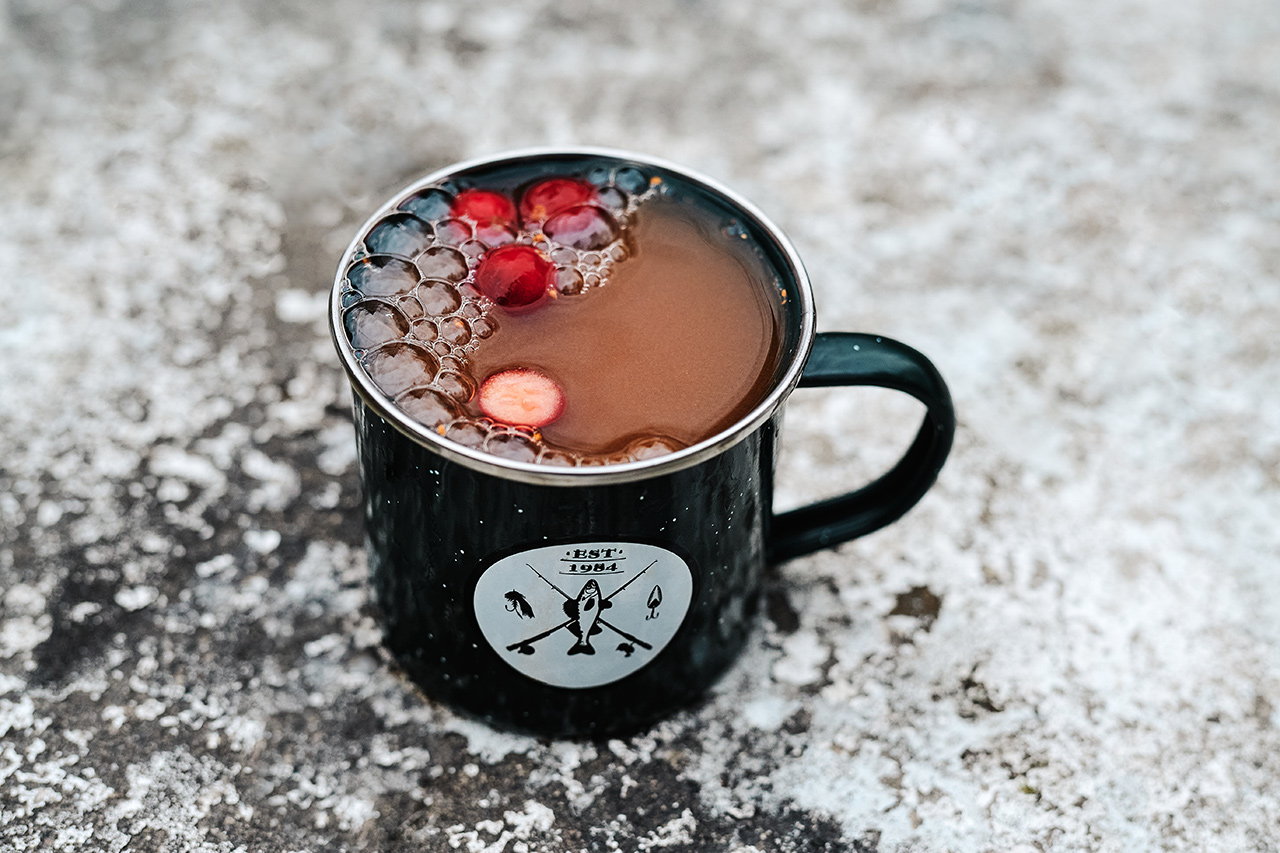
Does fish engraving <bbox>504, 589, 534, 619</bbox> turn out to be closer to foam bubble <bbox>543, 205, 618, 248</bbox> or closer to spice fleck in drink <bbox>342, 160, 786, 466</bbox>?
spice fleck in drink <bbox>342, 160, 786, 466</bbox>

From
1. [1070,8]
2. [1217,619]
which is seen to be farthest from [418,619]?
[1070,8]

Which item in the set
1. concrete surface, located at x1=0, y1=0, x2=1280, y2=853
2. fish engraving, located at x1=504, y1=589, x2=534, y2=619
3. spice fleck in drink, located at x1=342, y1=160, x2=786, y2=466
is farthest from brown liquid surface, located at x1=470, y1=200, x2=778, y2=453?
concrete surface, located at x1=0, y1=0, x2=1280, y2=853

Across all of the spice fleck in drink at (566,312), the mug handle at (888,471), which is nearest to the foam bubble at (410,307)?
the spice fleck in drink at (566,312)

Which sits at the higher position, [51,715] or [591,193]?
[591,193]

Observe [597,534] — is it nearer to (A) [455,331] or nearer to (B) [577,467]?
(B) [577,467]

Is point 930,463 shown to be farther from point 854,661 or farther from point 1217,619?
point 1217,619

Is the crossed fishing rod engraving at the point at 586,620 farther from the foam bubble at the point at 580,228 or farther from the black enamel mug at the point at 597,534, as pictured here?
the foam bubble at the point at 580,228

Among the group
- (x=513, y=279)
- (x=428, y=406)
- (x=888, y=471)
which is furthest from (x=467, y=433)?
(x=888, y=471)
